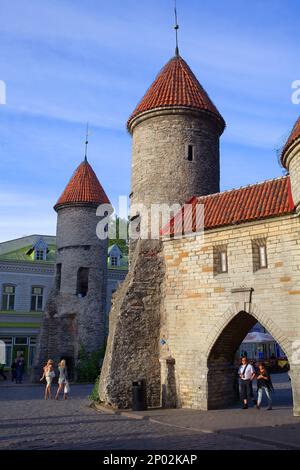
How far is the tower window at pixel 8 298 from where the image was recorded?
31828 millimetres

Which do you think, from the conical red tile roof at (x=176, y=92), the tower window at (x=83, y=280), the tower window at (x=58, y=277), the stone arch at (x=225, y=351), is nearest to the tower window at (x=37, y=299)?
the tower window at (x=58, y=277)

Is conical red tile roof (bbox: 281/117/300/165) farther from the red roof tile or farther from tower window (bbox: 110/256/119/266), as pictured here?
tower window (bbox: 110/256/119/266)

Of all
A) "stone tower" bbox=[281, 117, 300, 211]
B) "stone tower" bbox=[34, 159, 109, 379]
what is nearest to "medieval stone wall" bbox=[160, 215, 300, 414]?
"stone tower" bbox=[281, 117, 300, 211]

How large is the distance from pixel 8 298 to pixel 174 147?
66.5 ft

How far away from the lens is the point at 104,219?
2866cm

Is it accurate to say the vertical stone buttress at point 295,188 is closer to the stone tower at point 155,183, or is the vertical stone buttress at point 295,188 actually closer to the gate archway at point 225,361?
the gate archway at point 225,361

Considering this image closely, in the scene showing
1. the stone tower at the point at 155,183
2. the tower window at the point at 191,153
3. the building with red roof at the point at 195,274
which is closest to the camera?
the building with red roof at the point at 195,274

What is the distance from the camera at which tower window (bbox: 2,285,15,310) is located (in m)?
31.8

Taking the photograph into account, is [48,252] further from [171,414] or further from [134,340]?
[171,414]

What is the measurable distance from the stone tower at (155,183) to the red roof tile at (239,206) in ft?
3.19

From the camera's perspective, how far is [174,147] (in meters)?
17.1

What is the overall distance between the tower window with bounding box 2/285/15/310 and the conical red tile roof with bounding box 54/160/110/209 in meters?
8.04

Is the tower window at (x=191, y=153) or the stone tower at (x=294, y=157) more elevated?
the tower window at (x=191, y=153)
